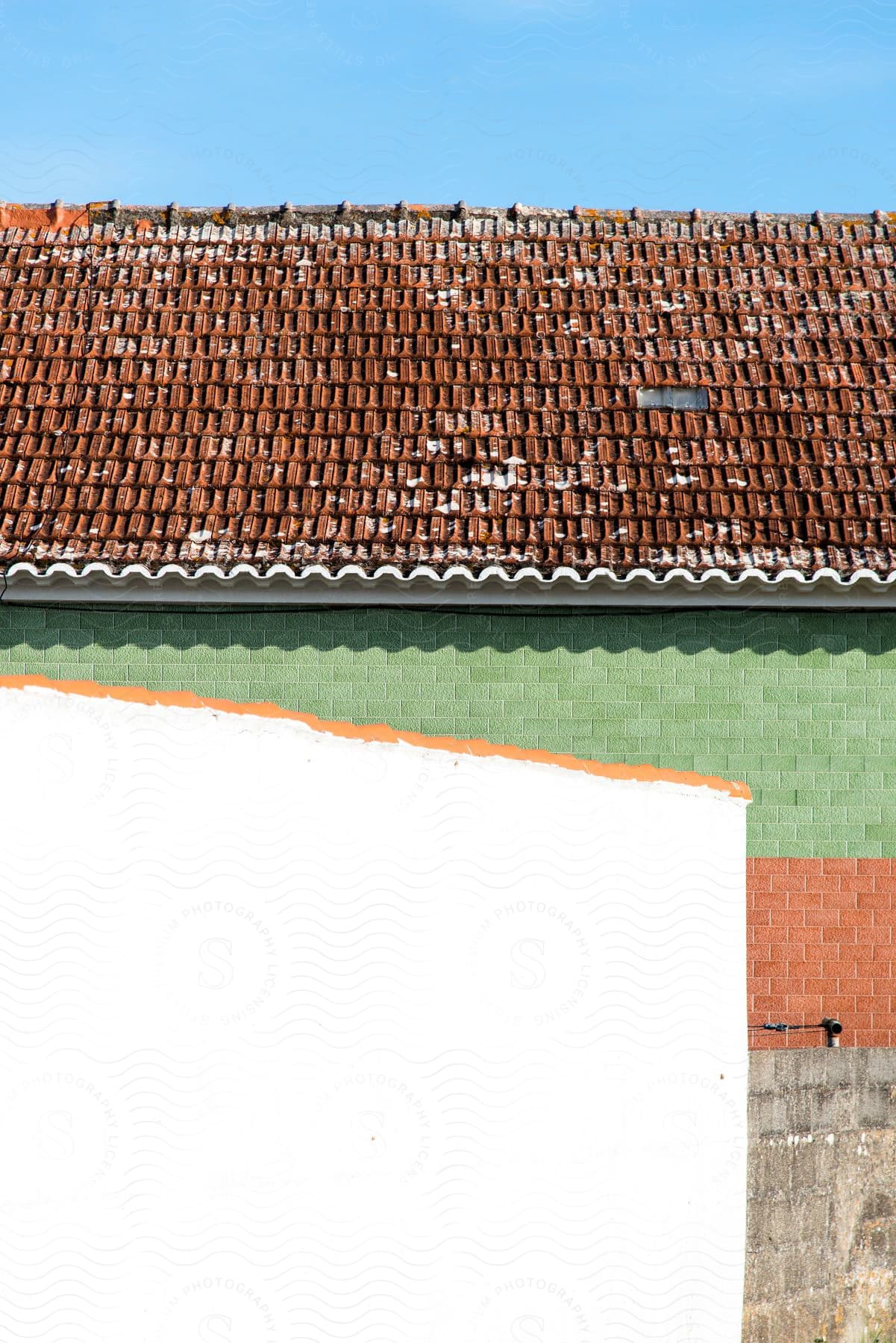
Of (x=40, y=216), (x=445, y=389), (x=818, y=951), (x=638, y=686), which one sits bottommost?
(x=818, y=951)

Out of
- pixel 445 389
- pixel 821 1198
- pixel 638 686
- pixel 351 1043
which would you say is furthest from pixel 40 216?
pixel 821 1198

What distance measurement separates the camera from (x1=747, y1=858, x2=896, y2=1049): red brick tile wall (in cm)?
783

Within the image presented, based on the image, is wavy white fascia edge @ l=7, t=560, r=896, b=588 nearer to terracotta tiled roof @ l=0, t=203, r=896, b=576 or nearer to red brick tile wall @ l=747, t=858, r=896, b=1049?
terracotta tiled roof @ l=0, t=203, r=896, b=576

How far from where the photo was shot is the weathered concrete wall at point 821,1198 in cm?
683

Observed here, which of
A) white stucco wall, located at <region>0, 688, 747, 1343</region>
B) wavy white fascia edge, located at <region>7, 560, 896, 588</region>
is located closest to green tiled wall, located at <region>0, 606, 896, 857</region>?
wavy white fascia edge, located at <region>7, 560, 896, 588</region>

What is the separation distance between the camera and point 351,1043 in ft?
16.9

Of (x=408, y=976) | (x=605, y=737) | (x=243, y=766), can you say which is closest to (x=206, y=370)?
(x=605, y=737)

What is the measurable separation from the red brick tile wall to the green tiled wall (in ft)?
0.92

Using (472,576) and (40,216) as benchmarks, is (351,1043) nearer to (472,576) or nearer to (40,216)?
(472,576)

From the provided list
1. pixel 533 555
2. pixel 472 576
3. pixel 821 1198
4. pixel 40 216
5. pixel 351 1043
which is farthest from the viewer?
pixel 40 216

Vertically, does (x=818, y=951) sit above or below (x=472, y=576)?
below

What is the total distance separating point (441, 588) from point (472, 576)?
30 centimetres

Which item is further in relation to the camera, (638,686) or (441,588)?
(638,686)

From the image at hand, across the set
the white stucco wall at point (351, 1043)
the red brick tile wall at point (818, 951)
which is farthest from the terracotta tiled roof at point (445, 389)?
the white stucco wall at point (351, 1043)
